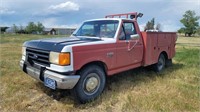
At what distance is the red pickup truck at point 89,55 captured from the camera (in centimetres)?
365

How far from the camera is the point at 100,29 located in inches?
201

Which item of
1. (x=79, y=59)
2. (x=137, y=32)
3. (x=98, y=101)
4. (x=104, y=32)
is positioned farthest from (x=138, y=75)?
(x=79, y=59)

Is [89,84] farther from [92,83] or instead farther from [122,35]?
[122,35]

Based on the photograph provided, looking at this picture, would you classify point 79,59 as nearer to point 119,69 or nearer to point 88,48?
point 88,48

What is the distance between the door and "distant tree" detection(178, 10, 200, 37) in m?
90.2

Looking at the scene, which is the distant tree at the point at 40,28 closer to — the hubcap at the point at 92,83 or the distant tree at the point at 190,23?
the distant tree at the point at 190,23

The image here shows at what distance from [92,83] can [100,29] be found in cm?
160

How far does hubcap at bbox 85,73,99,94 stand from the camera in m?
4.07

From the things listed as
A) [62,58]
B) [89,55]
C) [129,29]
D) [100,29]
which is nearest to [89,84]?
[89,55]

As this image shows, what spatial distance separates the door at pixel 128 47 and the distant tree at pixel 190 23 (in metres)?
90.2

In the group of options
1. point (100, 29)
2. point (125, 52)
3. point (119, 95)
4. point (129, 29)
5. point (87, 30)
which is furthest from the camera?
point (87, 30)

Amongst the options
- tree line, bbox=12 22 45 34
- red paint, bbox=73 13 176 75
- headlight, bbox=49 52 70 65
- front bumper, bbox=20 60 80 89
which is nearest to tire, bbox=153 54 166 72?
red paint, bbox=73 13 176 75

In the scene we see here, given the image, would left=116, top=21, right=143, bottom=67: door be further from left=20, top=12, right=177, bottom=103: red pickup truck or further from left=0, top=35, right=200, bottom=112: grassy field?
left=0, top=35, right=200, bottom=112: grassy field

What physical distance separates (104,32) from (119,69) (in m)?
1.01
